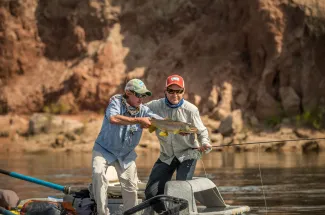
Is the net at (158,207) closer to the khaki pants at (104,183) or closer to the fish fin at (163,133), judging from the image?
the khaki pants at (104,183)

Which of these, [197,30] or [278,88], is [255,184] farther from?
[197,30]

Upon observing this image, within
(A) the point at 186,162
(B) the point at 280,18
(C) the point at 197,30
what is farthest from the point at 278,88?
(A) the point at 186,162

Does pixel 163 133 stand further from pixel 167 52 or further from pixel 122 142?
pixel 167 52

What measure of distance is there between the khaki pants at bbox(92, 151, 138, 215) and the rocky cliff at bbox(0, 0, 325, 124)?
24.5 metres

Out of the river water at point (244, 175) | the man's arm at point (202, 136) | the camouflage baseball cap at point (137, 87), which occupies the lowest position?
the river water at point (244, 175)

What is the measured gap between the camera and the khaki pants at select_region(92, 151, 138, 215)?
35.3 ft

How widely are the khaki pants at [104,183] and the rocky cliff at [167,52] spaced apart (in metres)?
24.5

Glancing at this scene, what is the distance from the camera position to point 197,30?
42.0 m

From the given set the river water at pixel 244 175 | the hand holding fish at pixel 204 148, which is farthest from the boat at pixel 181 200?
the river water at pixel 244 175

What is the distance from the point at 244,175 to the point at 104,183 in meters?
12.0

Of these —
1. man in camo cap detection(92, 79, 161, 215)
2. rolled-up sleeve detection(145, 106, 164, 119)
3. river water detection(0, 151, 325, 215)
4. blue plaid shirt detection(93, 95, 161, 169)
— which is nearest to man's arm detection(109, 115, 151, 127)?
man in camo cap detection(92, 79, 161, 215)

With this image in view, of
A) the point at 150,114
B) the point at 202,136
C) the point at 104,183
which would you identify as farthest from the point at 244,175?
the point at 104,183

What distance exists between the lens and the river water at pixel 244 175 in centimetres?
1586

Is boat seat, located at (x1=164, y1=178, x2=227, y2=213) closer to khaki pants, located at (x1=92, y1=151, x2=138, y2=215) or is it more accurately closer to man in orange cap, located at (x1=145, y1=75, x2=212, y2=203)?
man in orange cap, located at (x1=145, y1=75, x2=212, y2=203)
